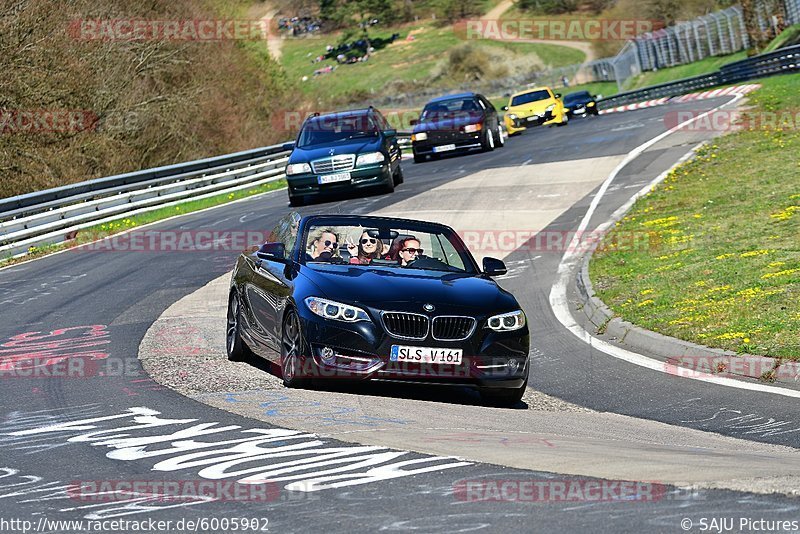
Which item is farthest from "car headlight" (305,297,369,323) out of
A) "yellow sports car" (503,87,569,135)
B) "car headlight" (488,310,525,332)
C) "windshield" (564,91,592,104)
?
"windshield" (564,91,592,104)

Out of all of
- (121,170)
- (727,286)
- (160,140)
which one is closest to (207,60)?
(160,140)

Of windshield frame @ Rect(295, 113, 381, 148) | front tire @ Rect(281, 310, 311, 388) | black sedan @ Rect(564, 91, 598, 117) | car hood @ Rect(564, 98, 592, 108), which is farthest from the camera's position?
car hood @ Rect(564, 98, 592, 108)

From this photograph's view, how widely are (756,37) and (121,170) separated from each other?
45974mm

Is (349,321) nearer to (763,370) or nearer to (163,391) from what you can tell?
(163,391)

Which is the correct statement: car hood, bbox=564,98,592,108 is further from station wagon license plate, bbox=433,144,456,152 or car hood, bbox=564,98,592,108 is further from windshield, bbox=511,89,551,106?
station wagon license plate, bbox=433,144,456,152

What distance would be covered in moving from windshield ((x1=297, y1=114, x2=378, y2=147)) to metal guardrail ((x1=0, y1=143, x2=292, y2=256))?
19.7 inches

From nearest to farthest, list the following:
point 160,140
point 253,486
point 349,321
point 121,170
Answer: point 253,486, point 349,321, point 121,170, point 160,140

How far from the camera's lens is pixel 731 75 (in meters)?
53.7

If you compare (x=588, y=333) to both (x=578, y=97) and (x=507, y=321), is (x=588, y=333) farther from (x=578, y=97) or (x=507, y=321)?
(x=578, y=97)

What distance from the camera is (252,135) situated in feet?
153

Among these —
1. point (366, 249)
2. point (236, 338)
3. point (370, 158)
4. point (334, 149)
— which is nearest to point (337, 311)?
point (366, 249)

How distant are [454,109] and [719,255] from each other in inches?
794

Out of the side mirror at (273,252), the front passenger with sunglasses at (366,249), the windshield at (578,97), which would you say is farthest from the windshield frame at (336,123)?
the windshield at (578,97)

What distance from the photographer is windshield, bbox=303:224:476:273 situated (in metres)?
11.0
